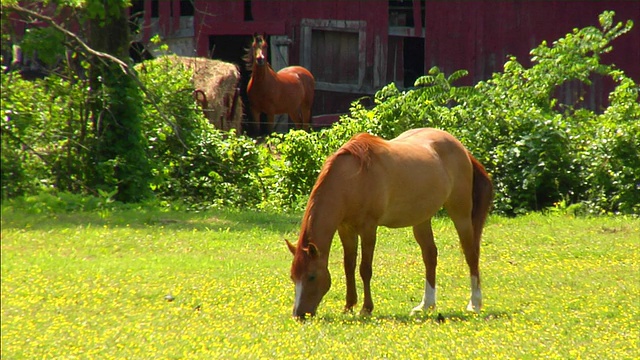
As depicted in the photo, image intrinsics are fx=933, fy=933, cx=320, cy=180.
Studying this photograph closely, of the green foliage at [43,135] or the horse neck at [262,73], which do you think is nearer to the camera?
the green foliage at [43,135]

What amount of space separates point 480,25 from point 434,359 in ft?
57.9

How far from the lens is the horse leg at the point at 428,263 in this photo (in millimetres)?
9445

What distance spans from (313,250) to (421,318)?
4.09 feet

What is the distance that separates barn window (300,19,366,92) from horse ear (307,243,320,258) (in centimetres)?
1676

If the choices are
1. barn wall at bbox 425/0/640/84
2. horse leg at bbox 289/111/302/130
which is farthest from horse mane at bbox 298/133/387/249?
barn wall at bbox 425/0/640/84

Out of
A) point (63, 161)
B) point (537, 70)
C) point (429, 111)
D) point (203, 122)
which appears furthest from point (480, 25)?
point (63, 161)

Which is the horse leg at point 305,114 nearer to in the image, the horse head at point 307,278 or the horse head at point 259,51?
the horse head at point 259,51

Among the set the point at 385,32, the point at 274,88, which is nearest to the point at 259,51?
the point at 274,88

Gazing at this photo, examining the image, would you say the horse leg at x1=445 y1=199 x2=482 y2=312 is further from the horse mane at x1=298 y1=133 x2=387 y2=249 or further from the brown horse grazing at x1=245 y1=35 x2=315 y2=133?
the brown horse grazing at x1=245 y1=35 x2=315 y2=133

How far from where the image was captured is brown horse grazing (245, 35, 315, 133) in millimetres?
22297

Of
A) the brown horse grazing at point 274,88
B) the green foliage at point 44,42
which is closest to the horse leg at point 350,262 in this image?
the green foliage at point 44,42

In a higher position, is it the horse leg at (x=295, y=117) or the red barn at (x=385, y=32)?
the red barn at (x=385, y=32)

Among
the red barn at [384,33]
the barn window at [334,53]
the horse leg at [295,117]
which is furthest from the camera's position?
the barn window at [334,53]

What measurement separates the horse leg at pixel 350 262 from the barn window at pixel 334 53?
16159mm
